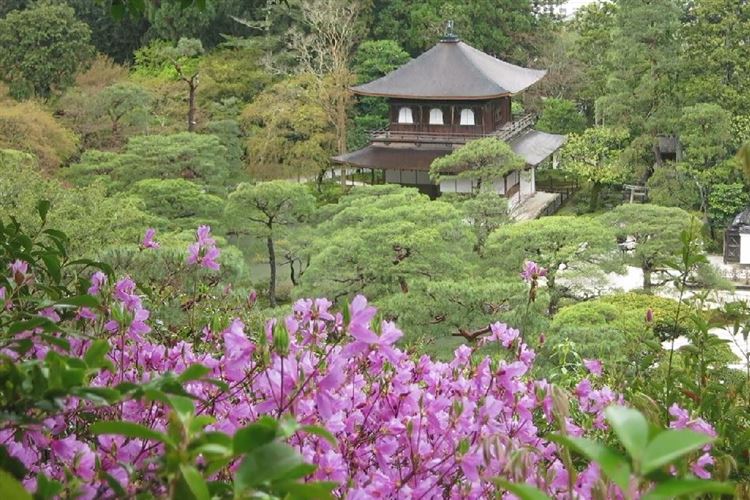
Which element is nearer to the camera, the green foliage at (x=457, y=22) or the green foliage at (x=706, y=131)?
the green foliage at (x=706, y=131)

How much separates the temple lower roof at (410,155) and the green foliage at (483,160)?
1.67m

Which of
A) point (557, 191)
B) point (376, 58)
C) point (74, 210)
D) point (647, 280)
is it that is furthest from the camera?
point (376, 58)

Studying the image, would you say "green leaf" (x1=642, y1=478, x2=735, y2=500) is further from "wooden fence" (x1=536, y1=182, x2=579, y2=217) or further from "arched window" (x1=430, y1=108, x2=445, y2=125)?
"arched window" (x1=430, y1=108, x2=445, y2=125)

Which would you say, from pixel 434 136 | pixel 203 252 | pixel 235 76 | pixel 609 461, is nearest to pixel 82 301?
pixel 609 461

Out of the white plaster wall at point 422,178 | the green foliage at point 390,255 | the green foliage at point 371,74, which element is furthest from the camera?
the green foliage at point 371,74

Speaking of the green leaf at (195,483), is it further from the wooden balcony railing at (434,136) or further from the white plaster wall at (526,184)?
the white plaster wall at (526,184)

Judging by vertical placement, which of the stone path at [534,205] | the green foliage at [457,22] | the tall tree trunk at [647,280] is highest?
the green foliage at [457,22]

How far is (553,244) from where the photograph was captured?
9.55 meters

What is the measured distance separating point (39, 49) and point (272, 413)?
16.5m

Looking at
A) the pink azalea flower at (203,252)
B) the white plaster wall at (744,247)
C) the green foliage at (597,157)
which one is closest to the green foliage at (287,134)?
the green foliage at (597,157)

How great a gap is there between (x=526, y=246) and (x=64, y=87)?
34.1ft

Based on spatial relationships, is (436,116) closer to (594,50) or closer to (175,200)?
(594,50)

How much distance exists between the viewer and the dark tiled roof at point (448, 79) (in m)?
16.6

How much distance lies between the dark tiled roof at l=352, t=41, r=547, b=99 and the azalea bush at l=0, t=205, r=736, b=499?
15.2m
